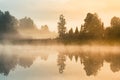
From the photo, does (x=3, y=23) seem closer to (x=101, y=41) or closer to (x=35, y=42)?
(x=35, y=42)

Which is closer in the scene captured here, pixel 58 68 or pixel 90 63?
pixel 58 68

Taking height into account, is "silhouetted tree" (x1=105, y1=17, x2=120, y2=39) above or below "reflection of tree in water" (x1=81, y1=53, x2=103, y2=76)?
below

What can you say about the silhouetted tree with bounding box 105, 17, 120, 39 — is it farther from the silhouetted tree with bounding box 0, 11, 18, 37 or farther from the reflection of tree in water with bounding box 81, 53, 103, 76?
the reflection of tree in water with bounding box 81, 53, 103, 76

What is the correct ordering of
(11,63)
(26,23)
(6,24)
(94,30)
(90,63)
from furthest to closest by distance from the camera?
(26,23) → (6,24) → (94,30) → (90,63) → (11,63)

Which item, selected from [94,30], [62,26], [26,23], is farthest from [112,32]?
[26,23]

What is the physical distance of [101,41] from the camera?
6781 cm

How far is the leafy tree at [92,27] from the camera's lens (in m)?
73.1

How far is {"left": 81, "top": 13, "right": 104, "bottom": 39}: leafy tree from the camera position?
73125 mm

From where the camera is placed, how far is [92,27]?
77.7 meters

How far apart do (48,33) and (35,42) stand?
263ft

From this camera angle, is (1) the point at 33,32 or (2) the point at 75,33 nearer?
(2) the point at 75,33

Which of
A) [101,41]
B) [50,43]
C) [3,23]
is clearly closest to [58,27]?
[3,23]

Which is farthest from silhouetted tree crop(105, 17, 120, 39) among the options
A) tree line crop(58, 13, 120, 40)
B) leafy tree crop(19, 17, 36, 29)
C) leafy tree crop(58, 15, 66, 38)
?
leafy tree crop(19, 17, 36, 29)

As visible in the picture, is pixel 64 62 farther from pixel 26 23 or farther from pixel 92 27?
pixel 26 23
